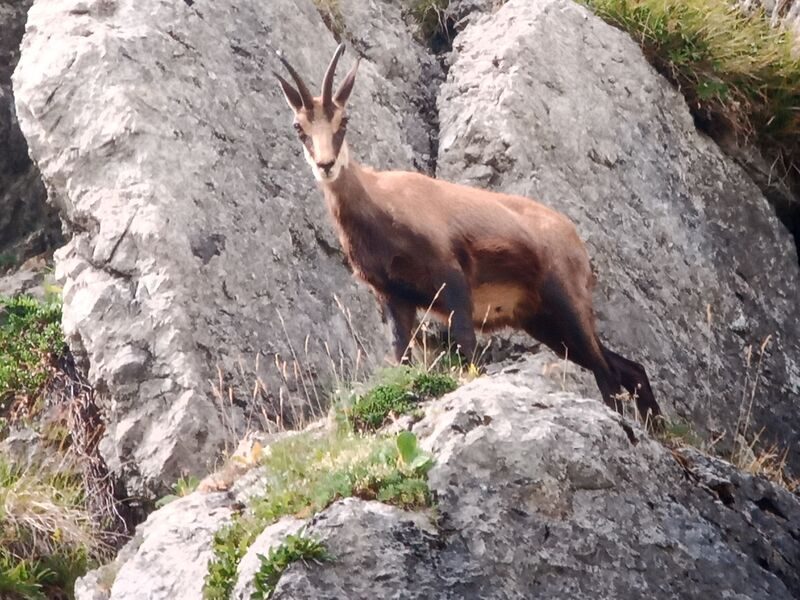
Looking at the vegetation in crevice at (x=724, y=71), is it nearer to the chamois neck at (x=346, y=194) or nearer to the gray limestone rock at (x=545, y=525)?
the chamois neck at (x=346, y=194)

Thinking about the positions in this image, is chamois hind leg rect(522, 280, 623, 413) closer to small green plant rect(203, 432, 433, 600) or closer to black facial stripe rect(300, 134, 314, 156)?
black facial stripe rect(300, 134, 314, 156)

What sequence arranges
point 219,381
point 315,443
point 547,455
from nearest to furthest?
point 547,455, point 315,443, point 219,381

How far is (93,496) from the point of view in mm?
8719

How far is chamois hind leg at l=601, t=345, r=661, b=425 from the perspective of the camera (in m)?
9.38

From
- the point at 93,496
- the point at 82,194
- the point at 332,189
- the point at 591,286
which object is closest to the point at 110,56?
the point at 82,194

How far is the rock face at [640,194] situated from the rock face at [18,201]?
3577 mm

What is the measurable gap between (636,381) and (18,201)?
5.76m

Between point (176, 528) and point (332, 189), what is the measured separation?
2.77 m

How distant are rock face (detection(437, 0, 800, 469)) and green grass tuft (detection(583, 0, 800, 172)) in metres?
0.24

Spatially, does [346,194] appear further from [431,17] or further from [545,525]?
[431,17]

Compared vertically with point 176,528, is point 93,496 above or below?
below

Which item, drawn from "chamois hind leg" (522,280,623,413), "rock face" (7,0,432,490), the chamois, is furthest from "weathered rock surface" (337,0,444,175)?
"chamois hind leg" (522,280,623,413)

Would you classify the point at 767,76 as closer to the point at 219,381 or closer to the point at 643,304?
the point at 643,304

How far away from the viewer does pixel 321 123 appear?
8625 millimetres
